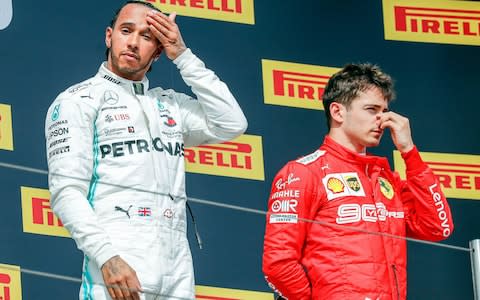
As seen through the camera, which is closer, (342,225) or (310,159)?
(342,225)

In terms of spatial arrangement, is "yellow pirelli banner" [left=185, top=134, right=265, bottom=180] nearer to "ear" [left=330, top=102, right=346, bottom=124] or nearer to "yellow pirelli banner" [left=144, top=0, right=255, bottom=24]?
"yellow pirelli banner" [left=144, top=0, right=255, bottom=24]

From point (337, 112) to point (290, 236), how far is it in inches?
17.2

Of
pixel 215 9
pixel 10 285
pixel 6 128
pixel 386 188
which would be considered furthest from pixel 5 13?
pixel 386 188

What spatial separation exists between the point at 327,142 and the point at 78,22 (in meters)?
1.09

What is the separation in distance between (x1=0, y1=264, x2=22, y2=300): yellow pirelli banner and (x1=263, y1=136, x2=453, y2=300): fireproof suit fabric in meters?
0.90

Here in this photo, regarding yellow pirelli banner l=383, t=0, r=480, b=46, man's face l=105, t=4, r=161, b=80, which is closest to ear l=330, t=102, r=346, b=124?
man's face l=105, t=4, r=161, b=80

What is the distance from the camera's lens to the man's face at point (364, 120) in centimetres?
407

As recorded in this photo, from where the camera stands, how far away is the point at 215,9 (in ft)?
16.5

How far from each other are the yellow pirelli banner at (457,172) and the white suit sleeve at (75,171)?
175 cm

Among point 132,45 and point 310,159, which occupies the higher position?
point 132,45

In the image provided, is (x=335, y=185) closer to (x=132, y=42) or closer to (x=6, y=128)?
(x=132, y=42)

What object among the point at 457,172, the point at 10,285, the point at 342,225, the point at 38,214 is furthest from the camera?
the point at 457,172

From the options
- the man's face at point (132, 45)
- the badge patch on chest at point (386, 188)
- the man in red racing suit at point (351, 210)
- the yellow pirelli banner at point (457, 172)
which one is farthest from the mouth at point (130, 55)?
the yellow pirelli banner at point (457, 172)

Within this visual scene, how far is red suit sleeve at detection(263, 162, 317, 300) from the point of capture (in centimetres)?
383
